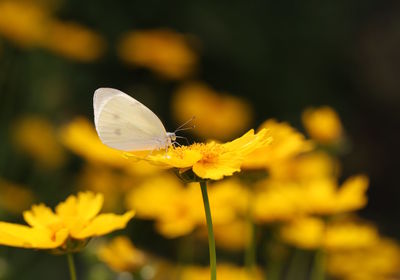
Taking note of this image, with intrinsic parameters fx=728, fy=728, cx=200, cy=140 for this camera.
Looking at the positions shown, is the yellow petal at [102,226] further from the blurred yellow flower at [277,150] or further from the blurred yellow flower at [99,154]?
the blurred yellow flower at [99,154]

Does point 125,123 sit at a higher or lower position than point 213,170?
higher

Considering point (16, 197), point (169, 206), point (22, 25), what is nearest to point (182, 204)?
point (169, 206)

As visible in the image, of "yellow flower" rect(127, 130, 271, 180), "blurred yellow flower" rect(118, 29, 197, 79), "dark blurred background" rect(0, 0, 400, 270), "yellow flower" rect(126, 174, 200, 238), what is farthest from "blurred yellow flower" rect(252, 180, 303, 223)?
"dark blurred background" rect(0, 0, 400, 270)

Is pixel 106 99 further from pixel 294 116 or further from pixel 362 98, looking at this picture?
pixel 362 98

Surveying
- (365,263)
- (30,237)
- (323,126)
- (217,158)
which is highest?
(323,126)

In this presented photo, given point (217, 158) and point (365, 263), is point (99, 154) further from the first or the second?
point (217, 158)

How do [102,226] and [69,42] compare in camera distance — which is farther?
[69,42]

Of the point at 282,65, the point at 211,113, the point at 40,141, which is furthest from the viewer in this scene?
the point at 282,65

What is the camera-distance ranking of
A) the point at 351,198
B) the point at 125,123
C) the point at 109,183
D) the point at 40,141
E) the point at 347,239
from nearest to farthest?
the point at 125,123
the point at 351,198
the point at 347,239
the point at 109,183
the point at 40,141

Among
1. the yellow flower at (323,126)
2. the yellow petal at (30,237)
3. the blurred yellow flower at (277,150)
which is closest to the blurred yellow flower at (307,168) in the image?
the yellow flower at (323,126)
